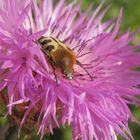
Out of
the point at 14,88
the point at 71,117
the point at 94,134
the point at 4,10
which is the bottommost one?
the point at 94,134

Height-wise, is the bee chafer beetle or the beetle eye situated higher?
the beetle eye

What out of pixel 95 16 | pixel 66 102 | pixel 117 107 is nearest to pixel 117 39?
pixel 95 16

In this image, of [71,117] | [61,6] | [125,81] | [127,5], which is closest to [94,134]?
[71,117]

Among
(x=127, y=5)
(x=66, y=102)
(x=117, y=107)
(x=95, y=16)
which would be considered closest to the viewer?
(x=66, y=102)

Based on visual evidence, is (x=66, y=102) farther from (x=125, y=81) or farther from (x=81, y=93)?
(x=125, y=81)

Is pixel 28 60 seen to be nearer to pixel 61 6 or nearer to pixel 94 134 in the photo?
pixel 94 134

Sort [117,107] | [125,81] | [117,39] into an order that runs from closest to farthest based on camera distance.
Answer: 1. [117,107]
2. [125,81]
3. [117,39]

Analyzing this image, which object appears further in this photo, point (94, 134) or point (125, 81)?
point (125, 81)

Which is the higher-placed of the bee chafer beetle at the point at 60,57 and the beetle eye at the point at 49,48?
the beetle eye at the point at 49,48

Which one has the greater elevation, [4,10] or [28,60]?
[4,10]

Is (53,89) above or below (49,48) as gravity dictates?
below
